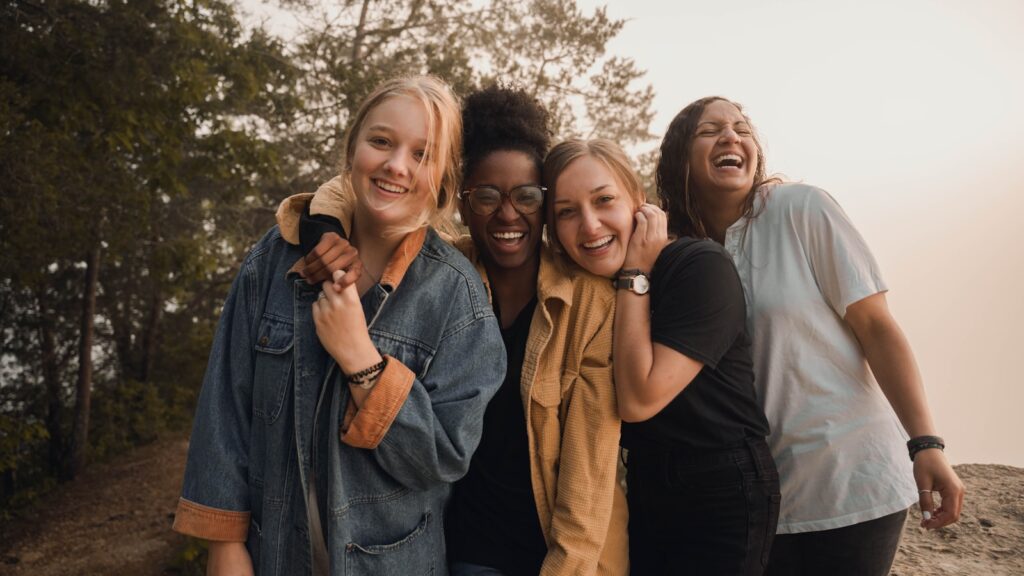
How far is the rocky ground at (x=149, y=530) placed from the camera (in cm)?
345

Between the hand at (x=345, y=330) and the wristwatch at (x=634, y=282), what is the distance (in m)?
0.76

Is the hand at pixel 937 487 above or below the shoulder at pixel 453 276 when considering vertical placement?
below

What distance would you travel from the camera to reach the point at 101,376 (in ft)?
38.7

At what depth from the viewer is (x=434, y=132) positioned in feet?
6.31

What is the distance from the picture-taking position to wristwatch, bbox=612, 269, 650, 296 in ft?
6.39

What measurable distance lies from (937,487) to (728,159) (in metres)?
1.28

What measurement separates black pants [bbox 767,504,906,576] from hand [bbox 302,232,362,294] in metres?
1.66

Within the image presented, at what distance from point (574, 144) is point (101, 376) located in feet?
40.8

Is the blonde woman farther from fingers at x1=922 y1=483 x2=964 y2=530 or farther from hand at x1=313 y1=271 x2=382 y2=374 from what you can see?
fingers at x1=922 y1=483 x2=964 y2=530

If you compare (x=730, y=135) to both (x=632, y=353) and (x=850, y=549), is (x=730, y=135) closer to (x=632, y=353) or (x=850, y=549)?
(x=632, y=353)

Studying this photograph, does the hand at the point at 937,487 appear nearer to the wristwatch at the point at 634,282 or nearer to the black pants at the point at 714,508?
the black pants at the point at 714,508

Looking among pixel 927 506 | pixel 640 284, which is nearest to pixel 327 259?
pixel 640 284

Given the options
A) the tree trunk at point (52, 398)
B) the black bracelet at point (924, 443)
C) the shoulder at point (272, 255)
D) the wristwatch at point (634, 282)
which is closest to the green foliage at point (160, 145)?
the tree trunk at point (52, 398)

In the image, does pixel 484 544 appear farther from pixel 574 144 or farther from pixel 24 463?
pixel 24 463
